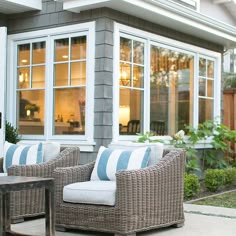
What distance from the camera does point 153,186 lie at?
4406 millimetres

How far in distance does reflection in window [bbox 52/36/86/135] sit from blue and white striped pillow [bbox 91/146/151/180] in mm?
1858

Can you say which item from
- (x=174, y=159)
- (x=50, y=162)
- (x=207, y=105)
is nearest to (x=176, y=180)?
(x=174, y=159)

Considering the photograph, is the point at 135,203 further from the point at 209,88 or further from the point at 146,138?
the point at 209,88

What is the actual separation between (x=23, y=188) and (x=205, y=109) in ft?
18.5

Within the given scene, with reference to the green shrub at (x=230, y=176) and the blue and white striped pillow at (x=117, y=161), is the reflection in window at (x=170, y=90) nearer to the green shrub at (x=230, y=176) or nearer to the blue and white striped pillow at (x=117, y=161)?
the green shrub at (x=230, y=176)

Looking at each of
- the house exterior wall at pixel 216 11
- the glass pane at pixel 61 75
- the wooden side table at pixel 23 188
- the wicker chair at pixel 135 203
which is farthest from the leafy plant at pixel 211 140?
the wooden side table at pixel 23 188

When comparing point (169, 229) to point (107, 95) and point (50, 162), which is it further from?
point (107, 95)

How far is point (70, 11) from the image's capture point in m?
6.71

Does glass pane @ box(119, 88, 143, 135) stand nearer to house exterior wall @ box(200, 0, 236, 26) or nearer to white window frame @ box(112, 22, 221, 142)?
white window frame @ box(112, 22, 221, 142)

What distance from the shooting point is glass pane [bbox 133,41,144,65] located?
276 inches

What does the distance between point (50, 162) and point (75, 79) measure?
1788 mm

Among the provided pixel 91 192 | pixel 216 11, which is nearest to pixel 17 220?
pixel 91 192

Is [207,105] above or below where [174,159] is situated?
above

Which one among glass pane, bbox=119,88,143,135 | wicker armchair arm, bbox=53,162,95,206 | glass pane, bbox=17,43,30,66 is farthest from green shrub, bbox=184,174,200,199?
glass pane, bbox=17,43,30,66
